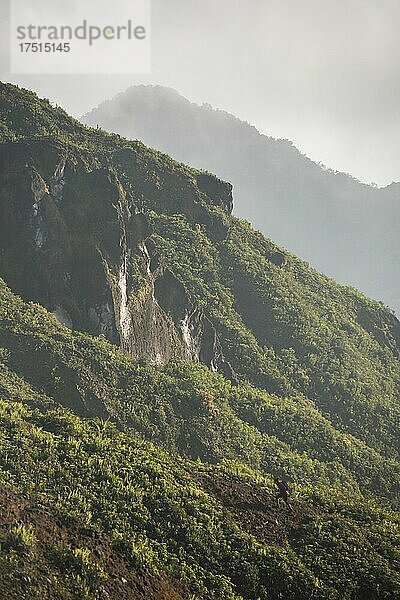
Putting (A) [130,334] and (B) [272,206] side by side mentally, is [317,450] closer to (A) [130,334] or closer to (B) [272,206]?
(A) [130,334]

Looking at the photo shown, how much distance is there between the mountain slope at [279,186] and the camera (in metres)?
148

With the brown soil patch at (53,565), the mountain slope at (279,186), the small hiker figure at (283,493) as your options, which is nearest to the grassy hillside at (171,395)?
the brown soil patch at (53,565)

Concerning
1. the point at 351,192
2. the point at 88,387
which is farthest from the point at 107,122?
the point at 88,387

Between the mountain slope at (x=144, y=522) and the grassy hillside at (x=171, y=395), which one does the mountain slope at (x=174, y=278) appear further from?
the mountain slope at (x=144, y=522)

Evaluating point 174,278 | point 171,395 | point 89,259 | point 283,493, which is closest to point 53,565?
point 283,493

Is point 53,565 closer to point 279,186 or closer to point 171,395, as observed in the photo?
point 171,395

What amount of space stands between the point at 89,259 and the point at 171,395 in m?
6.71

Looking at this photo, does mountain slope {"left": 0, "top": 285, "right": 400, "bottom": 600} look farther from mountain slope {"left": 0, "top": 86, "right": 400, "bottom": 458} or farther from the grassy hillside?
mountain slope {"left": 0, "top": 86, "right": 400, "bottom": 458}

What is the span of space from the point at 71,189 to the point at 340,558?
19006mm

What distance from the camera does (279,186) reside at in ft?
502

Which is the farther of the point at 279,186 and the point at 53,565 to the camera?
the point at 279,186

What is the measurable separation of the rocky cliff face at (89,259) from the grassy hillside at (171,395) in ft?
0.29

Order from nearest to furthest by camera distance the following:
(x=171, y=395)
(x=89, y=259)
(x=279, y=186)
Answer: (x=171, y=395), (x=89, y=259), (x=279, y=186)

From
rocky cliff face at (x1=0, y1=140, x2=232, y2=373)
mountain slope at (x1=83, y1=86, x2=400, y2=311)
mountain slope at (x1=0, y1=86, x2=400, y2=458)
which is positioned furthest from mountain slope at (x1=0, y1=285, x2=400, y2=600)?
mountain slope at (x1=83, y1=86, x2=400, y2=311)
